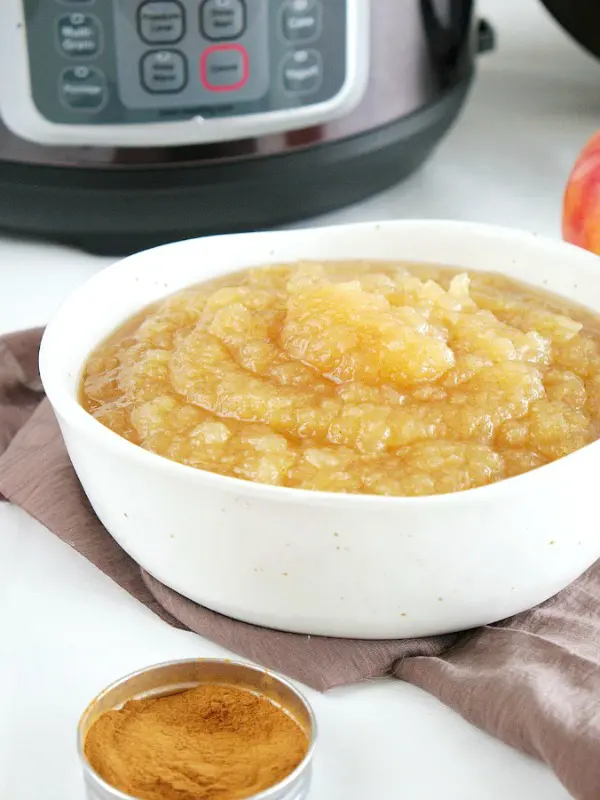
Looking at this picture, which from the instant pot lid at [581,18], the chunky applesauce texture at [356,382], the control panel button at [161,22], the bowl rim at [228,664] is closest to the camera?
the bowl rim at [228,664]

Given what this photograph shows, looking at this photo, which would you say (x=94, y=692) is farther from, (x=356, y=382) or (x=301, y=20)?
(x=301, y=20)

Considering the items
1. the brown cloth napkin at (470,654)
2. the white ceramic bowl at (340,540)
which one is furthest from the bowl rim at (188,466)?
the brown cloth napkin at (470,654)

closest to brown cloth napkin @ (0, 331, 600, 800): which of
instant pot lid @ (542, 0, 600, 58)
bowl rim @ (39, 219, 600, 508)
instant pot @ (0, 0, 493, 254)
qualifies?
bowl rim @ (39, 219, 600, 508)

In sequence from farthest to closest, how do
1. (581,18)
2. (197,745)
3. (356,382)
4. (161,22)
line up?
1. (581,18)
2. (161,22)
3. (356,382)
4. (197,745)

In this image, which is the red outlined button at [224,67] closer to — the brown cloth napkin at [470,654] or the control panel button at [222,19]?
the control panel button at [222,19]

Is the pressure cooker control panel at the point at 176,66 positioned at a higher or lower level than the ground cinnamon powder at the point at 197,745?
higher

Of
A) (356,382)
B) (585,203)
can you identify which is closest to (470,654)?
(356,382)

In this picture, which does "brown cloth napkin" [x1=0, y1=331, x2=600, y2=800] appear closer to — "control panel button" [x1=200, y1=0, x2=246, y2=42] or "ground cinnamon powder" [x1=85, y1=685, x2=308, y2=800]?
"ground cinnamon powder" [x1=85, y1=685, x2=308, y2=800]
